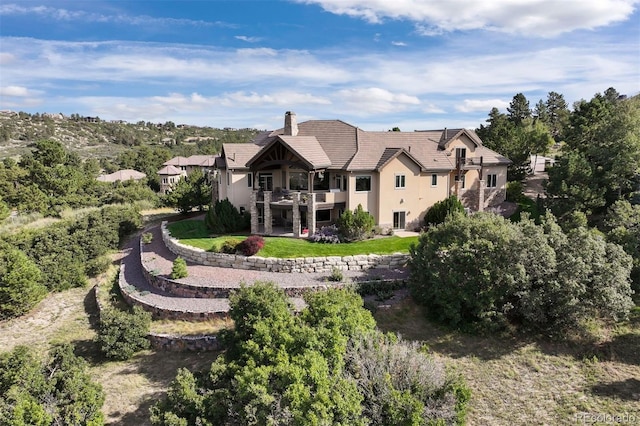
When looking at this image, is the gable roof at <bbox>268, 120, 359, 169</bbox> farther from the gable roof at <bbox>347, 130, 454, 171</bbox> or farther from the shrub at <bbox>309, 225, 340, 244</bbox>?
the shrub at <bbox>309, 225, 340, 244</bbox>

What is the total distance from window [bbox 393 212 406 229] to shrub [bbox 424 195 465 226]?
2.23m

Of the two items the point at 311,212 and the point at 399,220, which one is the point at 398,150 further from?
the point at 311,212

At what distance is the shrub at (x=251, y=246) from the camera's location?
28.0m

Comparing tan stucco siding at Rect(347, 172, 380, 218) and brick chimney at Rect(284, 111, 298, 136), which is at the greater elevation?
brick chimney at Rect(284, 111, 298, 136)

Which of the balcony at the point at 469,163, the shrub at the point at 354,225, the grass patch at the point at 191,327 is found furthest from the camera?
the balcony at the point at 469,163

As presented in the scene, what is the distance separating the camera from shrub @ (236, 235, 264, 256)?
2805 centimetres

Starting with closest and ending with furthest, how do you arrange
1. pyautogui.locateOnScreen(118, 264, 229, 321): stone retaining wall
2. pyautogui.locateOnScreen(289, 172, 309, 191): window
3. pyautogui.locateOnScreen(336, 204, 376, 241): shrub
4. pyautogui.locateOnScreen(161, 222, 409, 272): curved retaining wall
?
pyautogui.locateOnScreen(118, 264, 229, 321): stone retaining wall, pyautogui.locateOnScreen(161, 222, 409, 272): curved retaining wall, pyautogui.locateOnScreen(336, 204, 376, 241): shrub, pyautogui.locateOnScreen(289, 172, 309, 191): window

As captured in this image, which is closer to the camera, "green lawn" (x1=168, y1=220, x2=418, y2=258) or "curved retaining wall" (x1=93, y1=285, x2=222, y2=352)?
"curved retaining wall" (x1=93, y1=285, x2=222, y2=352)

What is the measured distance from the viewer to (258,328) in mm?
14664

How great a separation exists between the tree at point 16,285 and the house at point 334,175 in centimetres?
1531

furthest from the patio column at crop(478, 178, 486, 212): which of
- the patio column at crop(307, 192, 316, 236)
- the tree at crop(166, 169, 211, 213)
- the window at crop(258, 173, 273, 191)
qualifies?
the tree at crop(166, 169, 211, 213)

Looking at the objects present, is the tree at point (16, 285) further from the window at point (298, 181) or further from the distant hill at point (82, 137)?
the distant hill at point (82, 137)

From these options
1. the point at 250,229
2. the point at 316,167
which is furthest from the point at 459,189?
the point at 250,229

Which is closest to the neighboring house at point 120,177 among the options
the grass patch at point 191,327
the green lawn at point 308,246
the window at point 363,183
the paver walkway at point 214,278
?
the green lawn at point 308,246
